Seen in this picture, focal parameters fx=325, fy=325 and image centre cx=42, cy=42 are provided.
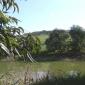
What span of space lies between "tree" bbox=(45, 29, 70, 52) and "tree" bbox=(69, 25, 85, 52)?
1408 mm

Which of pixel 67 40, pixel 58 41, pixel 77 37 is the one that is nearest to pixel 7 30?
pixel 77 37

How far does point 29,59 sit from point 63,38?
57462 millimetres

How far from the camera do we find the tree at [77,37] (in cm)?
5869

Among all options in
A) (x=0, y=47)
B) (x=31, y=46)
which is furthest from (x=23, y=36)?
(x=0, y=47)

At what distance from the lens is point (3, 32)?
2600 mm

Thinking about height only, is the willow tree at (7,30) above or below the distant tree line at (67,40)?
above

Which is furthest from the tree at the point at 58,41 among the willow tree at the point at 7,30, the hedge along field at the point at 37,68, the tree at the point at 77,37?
the willow tree at the point at 7,30

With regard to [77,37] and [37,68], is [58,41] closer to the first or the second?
[77,37]

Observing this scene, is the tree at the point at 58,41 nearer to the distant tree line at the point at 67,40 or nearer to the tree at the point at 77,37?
the distant tree line at the point at 67,40

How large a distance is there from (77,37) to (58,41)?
3.77m

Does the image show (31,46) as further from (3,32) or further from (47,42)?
(47,42)

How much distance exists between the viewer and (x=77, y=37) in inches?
2308

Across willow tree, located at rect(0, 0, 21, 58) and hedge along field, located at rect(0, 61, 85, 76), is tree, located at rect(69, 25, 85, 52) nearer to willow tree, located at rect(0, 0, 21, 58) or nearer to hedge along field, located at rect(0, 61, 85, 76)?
hedge along field, located at rect(0, 61, 85, 76)

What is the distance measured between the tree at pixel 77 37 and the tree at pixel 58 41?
141 centimetres
